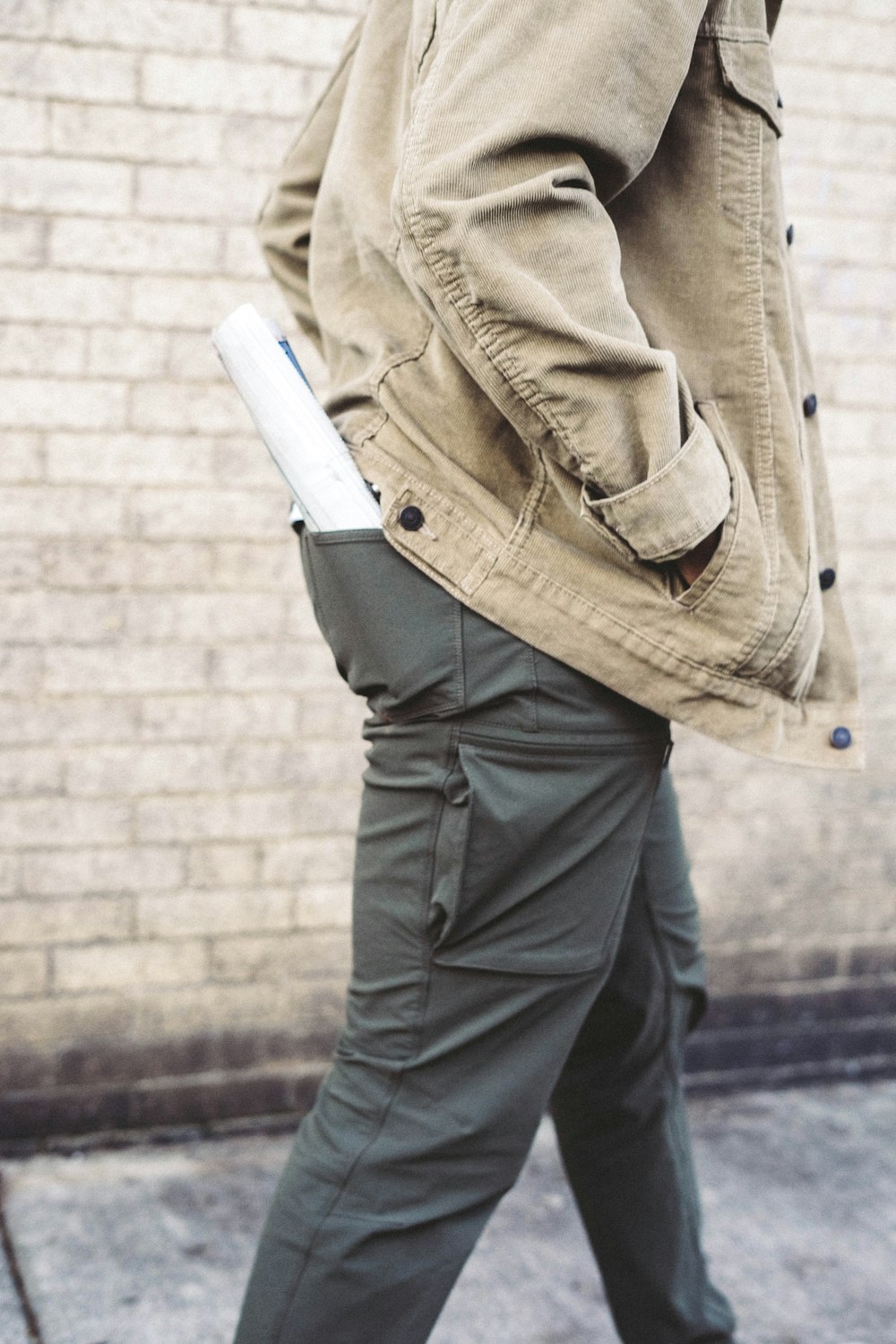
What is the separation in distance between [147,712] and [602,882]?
1.31 metres

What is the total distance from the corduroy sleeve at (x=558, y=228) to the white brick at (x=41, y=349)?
1268 millimetres

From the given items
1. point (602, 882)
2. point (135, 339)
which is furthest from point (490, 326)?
point (135, 339)

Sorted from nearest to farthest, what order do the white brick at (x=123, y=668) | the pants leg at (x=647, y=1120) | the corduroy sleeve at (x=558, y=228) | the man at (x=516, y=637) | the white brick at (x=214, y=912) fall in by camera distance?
1. the corduroy sleeve at (x=558, y=228)
2. the man at (x=516, y=637)
3. the pants leg at (x=647, y=1120)
4. the white brick at (x=123, y=668)
5. the white brick at (x=214, y=912)

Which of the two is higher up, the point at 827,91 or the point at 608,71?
the point at 827,91

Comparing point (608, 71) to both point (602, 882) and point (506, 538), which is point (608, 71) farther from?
point (602, 882)

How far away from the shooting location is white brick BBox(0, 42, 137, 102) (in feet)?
7.45

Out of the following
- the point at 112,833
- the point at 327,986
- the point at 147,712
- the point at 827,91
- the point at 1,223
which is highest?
the point at 827,91

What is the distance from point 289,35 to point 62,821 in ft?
4.94

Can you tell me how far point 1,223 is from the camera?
7.60ft

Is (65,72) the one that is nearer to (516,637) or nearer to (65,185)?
(65,185)

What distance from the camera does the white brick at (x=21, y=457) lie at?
2.38 metres

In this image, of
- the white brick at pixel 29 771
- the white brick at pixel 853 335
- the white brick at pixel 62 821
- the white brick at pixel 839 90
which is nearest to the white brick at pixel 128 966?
the white brick at pixel 62 821

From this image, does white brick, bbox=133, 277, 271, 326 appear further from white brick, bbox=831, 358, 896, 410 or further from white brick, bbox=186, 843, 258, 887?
white brick, bbox=831, 358, 896, 410

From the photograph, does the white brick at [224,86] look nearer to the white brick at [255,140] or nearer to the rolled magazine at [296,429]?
the white brick at [255,140]
